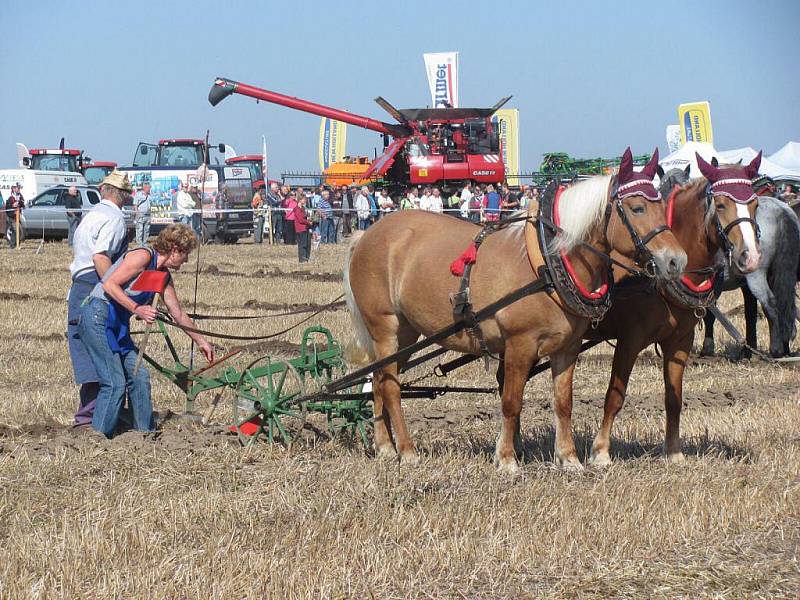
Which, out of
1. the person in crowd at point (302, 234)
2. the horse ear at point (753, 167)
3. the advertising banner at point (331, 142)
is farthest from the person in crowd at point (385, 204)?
the horse ear at point (753, 167)

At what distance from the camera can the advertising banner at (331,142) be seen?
5172 centimetres

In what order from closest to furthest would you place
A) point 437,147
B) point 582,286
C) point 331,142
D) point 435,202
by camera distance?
point 582,286
point 435,202
point 437,147
point 331,142

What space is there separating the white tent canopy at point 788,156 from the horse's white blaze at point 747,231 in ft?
89.1

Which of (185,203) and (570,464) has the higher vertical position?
(185,203)

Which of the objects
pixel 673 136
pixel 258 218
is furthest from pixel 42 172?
pixel 673 136

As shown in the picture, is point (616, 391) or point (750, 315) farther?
point (750, 315)

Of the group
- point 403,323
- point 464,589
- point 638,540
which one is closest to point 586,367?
point 403,323

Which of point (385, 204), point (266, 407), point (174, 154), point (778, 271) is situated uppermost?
point (174, 154)

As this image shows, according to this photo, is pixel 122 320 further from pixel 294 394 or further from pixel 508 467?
pixel 508 467

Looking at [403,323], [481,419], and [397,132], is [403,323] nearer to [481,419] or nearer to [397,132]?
[481,419]

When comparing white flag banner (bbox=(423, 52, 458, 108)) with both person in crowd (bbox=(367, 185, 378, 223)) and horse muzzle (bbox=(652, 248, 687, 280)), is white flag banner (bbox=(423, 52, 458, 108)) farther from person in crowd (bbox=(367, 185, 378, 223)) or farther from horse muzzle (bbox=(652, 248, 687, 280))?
horse muzzle (bbox=(652, 248, 687, 280))

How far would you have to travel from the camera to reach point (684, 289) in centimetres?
682

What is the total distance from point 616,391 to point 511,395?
0.94 m

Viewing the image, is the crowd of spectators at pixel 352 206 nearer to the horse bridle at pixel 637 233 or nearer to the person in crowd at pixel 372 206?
the person in crowd at pixel 372 206
